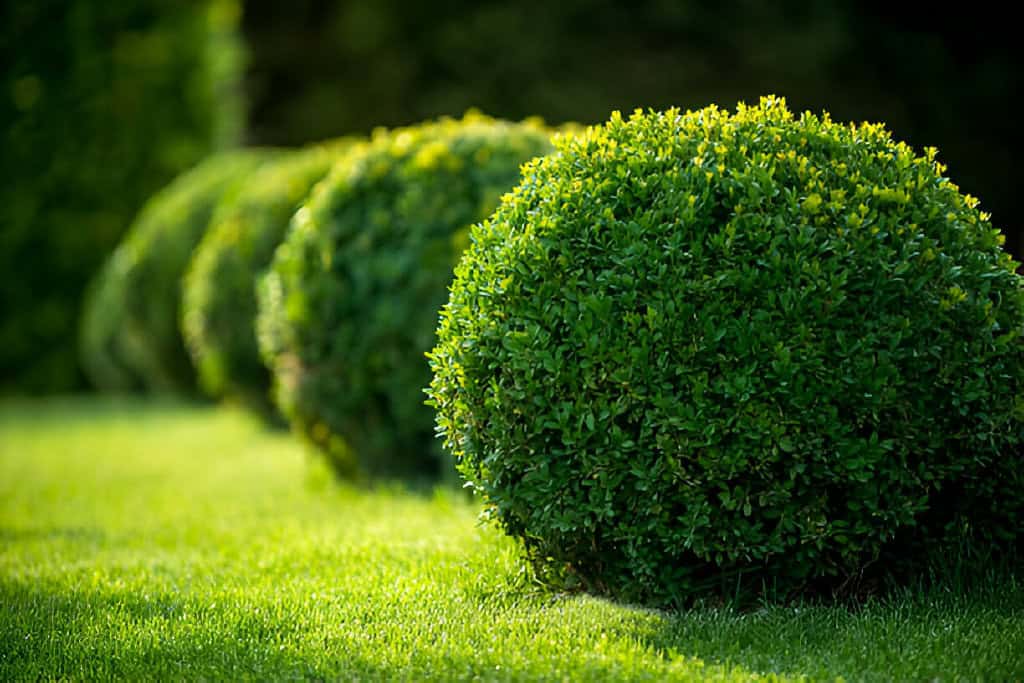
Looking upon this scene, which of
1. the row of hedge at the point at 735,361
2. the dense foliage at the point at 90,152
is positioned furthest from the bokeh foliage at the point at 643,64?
the row of hedge at the point at 735,361

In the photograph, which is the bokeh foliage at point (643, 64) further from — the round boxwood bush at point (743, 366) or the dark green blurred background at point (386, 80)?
the round boxwood bush at point (743, 366)

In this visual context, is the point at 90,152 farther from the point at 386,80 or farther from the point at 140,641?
the point at 140,641

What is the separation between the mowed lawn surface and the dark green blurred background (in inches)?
340

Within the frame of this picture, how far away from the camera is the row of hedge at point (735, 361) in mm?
4133

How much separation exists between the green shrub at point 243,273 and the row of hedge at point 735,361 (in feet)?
21.3

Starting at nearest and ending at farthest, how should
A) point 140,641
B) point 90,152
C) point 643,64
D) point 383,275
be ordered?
point 140,641 < point 383,275 < point 90,152 < point 643,64

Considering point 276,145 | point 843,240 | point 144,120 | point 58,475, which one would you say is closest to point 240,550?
point 843,240

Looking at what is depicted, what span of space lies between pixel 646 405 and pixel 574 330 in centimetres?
38

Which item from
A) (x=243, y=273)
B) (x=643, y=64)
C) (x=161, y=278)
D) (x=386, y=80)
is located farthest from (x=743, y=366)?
(x=386, y=80)

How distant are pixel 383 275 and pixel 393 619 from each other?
3546 millimetres

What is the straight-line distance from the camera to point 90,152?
752 inches

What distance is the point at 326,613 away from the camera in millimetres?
4516

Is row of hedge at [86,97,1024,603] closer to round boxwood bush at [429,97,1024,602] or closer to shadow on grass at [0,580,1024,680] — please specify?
round boxwood bush at [429,97,1024,602]

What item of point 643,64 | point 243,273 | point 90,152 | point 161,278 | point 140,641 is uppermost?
point 643,64
